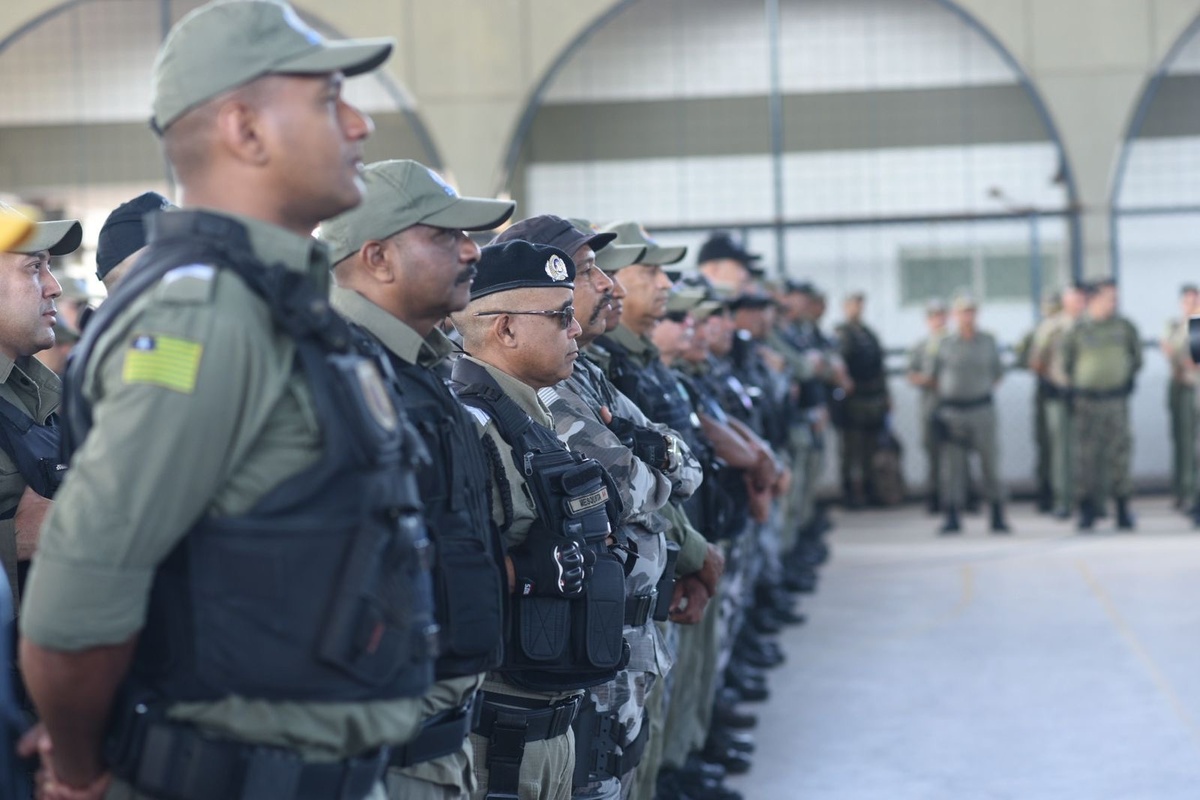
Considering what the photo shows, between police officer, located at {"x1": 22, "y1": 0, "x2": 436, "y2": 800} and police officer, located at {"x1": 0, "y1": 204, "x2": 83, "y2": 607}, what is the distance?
1181 millimetres

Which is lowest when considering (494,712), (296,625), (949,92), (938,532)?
(938,532)

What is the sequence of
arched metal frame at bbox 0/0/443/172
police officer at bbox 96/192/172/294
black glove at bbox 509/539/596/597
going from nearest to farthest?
black glove at bbox 509/539/596/597, police officer at bbox 96/192/172/294, arched metal frame at bbox 0/0/443/172

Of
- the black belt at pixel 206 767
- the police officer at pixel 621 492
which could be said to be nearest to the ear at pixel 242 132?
the black belt at pixel 206 767

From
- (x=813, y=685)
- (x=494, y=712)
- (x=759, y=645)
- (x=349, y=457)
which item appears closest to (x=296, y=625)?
(x=349, y=457)

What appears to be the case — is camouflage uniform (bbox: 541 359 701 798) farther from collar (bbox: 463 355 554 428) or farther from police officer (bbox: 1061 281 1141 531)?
police officer (bbox: 1061 281 1141 531)

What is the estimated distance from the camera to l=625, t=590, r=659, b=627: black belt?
12.5 feet

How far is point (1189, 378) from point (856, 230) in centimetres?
290

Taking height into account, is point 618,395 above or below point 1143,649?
above

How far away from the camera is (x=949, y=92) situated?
1391cm

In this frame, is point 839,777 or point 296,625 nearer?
point 296,625

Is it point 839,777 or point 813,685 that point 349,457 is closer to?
point 839,777

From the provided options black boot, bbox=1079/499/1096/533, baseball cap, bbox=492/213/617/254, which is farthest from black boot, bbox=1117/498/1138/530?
baseball cap, bbox=492/213/617/254

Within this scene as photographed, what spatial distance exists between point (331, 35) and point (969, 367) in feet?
20.6

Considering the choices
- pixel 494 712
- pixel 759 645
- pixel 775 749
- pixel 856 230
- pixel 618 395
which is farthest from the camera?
pixel 856 230
